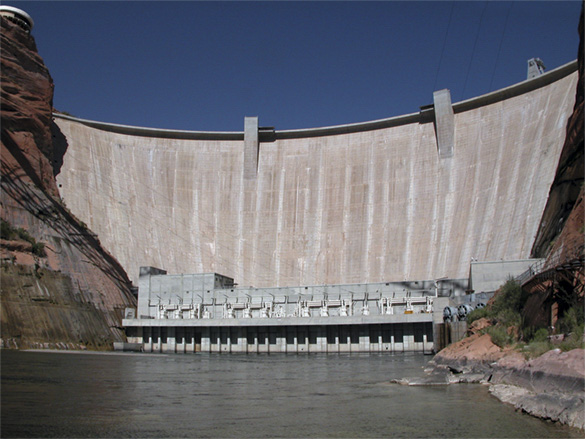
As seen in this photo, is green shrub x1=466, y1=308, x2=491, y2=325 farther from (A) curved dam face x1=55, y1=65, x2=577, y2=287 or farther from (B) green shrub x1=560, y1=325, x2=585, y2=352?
(A) curved dam face x1=55, y1=65, x2=577, y2=287

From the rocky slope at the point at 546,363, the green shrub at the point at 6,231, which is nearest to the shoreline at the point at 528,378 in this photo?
the rocky slope at the point at 546,363

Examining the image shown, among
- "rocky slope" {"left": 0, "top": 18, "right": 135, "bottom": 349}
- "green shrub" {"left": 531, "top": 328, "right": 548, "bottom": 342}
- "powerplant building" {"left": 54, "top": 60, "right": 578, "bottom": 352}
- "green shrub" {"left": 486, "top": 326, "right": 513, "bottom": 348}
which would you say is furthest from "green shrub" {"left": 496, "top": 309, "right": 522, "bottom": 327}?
"rocky slope" {"left": 0, "top": 18, "right": 135, "bottom": 349}

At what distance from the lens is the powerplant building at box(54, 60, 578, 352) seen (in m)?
40.7

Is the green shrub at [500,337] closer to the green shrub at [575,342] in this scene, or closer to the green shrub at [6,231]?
the green shrub at [575,342]

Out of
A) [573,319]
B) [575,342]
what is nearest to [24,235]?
[573,319]

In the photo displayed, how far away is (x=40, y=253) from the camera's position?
3594cm

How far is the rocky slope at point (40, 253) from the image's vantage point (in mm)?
32250

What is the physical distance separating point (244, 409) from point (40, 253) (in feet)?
91.2

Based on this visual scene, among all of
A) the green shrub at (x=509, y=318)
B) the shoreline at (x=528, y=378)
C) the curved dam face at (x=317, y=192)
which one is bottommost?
the shoreline at (x=528, y=378)

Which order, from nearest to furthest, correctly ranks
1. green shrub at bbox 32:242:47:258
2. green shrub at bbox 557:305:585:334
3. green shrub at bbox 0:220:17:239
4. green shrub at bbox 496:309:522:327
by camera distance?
green shrub at bbox 557:305:585:334 < green shrub at bbox 496:309:522:327 < green shrub at bbox 0:220:17:239 < green shrub at bbox 32:242:47:258

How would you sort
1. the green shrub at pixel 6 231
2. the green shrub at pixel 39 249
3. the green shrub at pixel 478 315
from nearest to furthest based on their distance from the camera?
the green shrub at pixel 478 315 → the green shrub at pixel 6 231 → the green shrub at pixel 39 249

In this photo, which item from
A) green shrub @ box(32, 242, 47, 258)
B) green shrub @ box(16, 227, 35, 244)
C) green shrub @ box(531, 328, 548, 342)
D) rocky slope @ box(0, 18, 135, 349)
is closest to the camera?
green shrub @ box(531, 328, 548, 342)

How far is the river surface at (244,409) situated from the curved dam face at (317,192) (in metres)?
28.5

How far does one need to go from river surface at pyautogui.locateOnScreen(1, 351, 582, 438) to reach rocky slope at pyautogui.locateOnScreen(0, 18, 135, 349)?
14.9 meters
